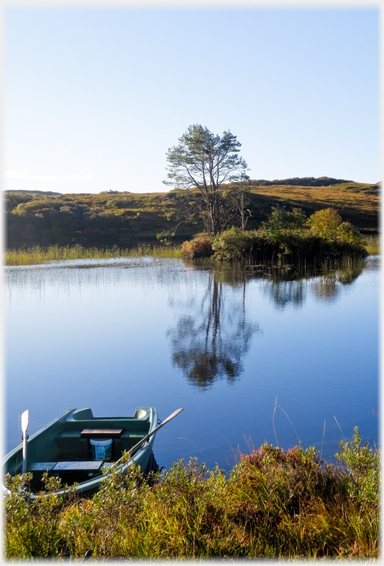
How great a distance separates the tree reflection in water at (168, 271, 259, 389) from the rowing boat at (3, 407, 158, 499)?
8.22 feet

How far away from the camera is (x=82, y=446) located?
17.4ft

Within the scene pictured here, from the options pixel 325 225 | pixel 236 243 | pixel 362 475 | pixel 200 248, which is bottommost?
pixel 362 475

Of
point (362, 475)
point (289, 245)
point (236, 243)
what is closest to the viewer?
point (362, 475)

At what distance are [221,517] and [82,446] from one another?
8.33ft

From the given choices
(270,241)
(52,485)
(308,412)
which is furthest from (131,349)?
(270,241)

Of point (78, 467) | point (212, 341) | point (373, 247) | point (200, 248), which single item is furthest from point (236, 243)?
point (78, 467)

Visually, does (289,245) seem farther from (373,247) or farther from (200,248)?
(373,247)

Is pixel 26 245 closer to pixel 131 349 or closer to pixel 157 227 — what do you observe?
pixel 157 227

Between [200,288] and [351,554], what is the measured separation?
15.8 m

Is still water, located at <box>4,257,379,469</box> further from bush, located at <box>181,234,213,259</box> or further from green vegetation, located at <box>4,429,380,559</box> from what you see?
bush, located at <box>181,234,213,259</box>

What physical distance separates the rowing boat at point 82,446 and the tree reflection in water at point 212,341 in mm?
2505

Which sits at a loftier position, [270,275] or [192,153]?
[192,153]

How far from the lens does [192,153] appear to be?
36.8 m

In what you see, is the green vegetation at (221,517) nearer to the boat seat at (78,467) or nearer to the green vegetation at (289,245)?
the boat seat at (78,467)
